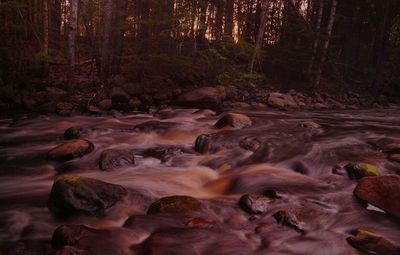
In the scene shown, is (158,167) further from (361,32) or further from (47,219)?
(361,32)

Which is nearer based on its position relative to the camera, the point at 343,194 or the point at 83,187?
the point at 83,187

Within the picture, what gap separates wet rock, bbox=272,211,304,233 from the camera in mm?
4762

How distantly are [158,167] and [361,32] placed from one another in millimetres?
22147

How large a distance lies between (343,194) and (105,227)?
133 inches

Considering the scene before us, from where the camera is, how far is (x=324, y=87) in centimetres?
2028

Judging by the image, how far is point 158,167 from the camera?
7219 mm

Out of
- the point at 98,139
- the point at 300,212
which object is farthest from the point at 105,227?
the point at 98,139

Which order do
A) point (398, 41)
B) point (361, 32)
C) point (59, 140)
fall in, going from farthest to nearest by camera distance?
point (361, 32) → point (398, 41) → point (59, 140)

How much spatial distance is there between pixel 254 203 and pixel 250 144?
3.11 metres

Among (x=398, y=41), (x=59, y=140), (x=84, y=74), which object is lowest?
(x=59, y=140)

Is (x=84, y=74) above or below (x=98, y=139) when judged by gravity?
above

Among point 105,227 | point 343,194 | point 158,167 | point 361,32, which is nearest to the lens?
point 105,227

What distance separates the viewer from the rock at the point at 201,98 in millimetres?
13523

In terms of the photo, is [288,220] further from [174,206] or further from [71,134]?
[71,134]
